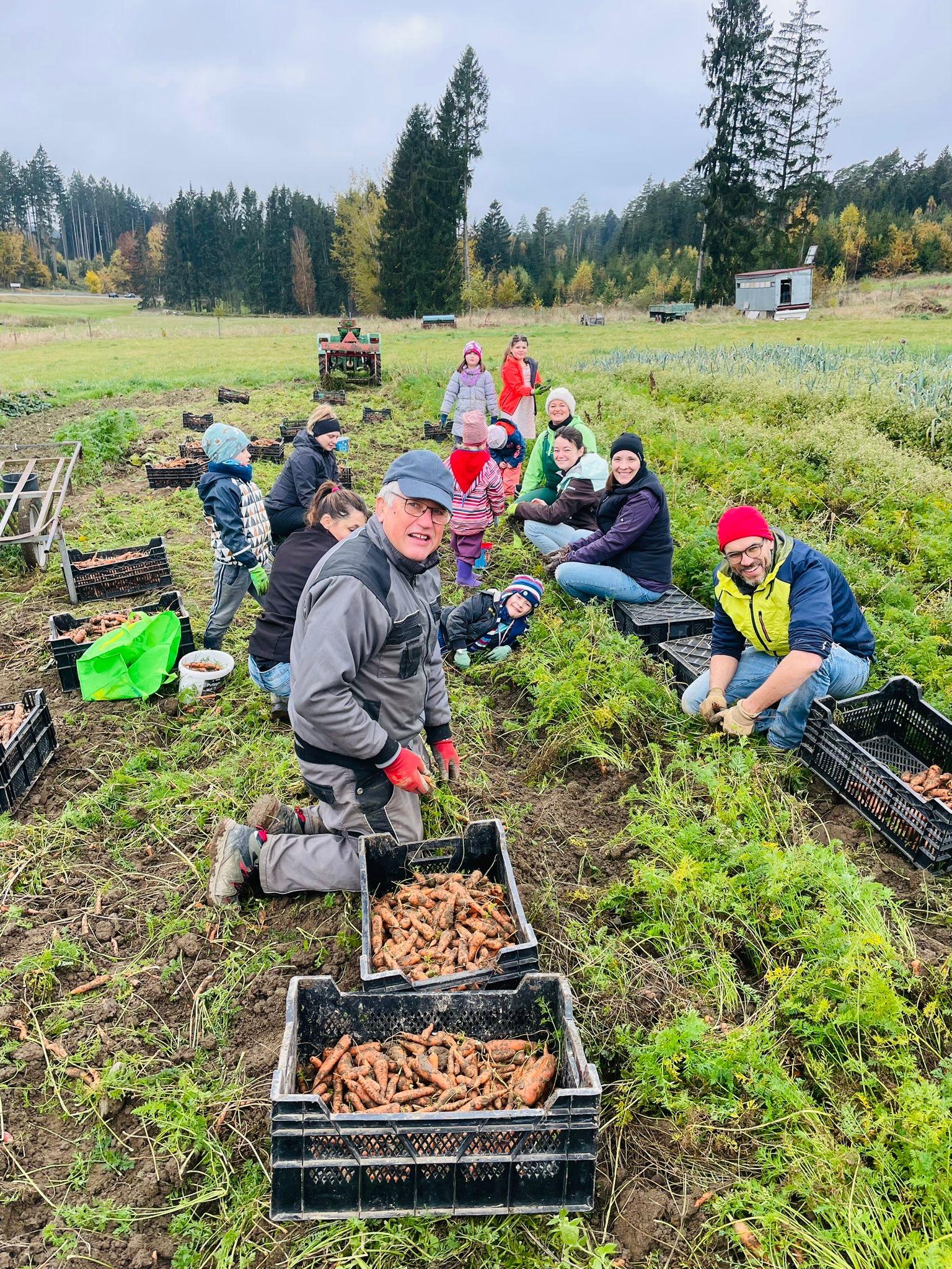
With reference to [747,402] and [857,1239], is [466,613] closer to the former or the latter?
[857,1239]

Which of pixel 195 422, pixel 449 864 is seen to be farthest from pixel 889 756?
pixel 195 422

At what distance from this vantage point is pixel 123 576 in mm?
6988

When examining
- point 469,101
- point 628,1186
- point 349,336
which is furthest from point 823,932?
point 469,101

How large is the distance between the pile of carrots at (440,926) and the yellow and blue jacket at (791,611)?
85.0 inches

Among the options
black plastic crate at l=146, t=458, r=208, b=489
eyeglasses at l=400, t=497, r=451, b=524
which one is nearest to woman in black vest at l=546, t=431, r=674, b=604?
eyeglasses at l=400, t=497, r=451, b=524

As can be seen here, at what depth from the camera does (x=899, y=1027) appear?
2623 mm

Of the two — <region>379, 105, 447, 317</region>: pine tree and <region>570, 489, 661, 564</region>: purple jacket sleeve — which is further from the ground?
<region>379, 105, 447, 317</region>: pine tree

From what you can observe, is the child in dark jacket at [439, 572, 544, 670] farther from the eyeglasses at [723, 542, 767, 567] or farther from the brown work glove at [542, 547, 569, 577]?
the eyeglasses at [723, 542, 767, 567]

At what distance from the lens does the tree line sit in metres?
46.6

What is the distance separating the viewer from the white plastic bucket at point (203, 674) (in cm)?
527

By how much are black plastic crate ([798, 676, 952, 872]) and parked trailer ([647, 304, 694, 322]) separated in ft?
141

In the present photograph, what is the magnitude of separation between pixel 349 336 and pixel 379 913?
1824cm

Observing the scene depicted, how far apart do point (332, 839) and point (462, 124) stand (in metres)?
→ 56.9

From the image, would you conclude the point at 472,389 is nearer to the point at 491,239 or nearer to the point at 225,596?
the point at 225,596
